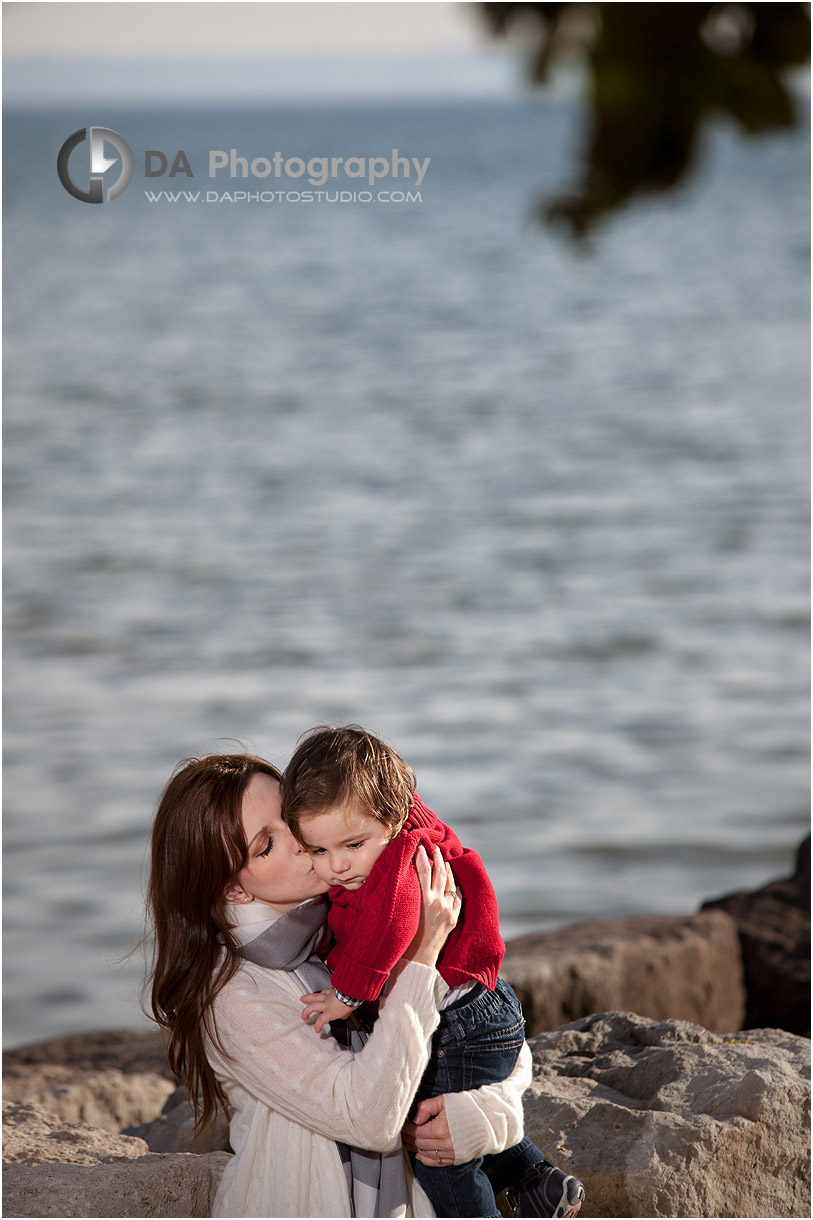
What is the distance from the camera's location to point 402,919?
74.8 inches

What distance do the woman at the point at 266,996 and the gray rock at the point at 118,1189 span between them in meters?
0.24

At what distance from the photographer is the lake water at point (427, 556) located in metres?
5.75

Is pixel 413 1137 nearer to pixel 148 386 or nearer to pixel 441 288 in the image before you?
pixel 148 386

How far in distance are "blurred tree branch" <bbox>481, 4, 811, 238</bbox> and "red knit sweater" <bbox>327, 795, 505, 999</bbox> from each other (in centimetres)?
104

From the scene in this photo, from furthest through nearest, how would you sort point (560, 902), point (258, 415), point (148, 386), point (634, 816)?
1. point (148, 386)
2. point (258, 415)
3. point (634, 816)
4. point (560, 902)

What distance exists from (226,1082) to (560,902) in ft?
10.9

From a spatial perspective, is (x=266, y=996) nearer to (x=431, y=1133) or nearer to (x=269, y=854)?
(x=269, y=854)

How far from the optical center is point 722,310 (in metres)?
20.5

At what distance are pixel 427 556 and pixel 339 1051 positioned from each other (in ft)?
28.2

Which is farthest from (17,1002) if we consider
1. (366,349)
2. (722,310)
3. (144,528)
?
(722,310)

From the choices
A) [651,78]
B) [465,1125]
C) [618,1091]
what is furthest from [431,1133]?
[651,78]

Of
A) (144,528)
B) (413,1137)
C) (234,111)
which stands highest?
(234,111)

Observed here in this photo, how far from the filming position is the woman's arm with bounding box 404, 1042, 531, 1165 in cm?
199

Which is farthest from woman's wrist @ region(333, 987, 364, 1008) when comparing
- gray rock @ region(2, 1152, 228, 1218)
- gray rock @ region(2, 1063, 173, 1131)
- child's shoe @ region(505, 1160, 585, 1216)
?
gray rock @ region(2, 1063, 173, 1131)
